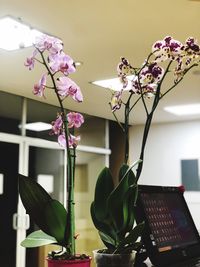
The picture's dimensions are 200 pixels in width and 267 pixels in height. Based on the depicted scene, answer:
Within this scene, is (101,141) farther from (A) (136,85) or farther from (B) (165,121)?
(A) (136,85)

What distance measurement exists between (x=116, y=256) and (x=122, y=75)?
44cm

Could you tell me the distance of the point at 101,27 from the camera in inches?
119

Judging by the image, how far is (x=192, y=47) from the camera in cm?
96

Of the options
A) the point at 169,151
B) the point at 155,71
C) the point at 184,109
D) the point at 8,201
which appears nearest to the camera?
the point at 155,71

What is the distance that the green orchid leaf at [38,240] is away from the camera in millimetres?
887

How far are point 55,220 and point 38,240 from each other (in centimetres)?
7

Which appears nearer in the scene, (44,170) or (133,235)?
(133,235)

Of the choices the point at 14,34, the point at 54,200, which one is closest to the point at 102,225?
the point at 54,200

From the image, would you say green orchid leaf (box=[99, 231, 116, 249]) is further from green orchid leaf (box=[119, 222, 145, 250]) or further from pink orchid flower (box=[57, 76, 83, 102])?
pink orchid flower (box=[57, 76, 83, 102])

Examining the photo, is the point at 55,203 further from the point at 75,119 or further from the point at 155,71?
the point at 155,71

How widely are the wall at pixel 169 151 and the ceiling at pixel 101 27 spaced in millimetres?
2494

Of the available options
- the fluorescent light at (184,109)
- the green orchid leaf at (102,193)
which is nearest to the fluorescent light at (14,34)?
the green orchid leaf at (102,193)

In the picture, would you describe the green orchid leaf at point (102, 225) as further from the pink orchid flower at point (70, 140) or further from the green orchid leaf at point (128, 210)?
the pink orchid flower at point (70, 140)

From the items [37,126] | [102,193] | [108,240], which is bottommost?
[108,240]
